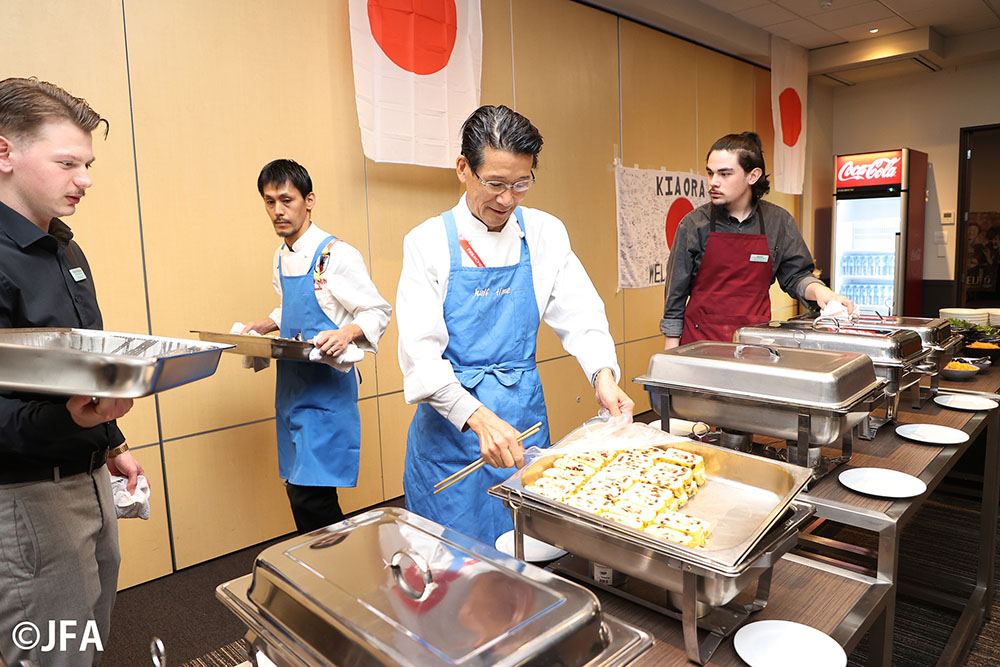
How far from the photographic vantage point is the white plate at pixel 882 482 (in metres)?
1.38

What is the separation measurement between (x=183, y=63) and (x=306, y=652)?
2.68m

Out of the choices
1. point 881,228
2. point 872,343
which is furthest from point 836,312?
point 881,228

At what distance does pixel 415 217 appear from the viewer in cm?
353

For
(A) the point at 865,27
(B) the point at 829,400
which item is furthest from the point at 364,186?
(A) the point at 865,27

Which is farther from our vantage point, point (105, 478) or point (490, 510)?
point (490, 510)

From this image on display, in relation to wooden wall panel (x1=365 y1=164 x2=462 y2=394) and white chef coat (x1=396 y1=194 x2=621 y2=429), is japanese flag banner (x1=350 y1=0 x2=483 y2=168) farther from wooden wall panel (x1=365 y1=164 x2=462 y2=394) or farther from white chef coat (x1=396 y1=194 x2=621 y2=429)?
white chef coat (x1=396 y1=194 x2=621 y2=429)

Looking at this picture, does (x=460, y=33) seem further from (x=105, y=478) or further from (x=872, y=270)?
(x=872, y=270)

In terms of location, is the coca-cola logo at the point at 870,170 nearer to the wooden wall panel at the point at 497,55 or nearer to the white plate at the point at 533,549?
the wooden wall panel at the point at 497,55

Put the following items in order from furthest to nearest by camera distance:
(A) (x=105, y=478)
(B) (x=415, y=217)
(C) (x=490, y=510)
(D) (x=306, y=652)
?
1. (B) (x=415, y=217)
2. (C) (x=490, y=510)
3. (A) (x=105, y=478)
4. (D) (x=306, y=652)

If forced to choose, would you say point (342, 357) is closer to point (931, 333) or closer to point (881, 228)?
point (931, 333)

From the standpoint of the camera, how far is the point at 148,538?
2.71 meters

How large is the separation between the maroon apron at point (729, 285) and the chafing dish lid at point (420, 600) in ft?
7.34

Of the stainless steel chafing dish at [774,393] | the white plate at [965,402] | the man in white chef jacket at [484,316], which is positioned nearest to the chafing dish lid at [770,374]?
the stainless steel chafing dish at [774,393]

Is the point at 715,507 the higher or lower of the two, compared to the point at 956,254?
lower
